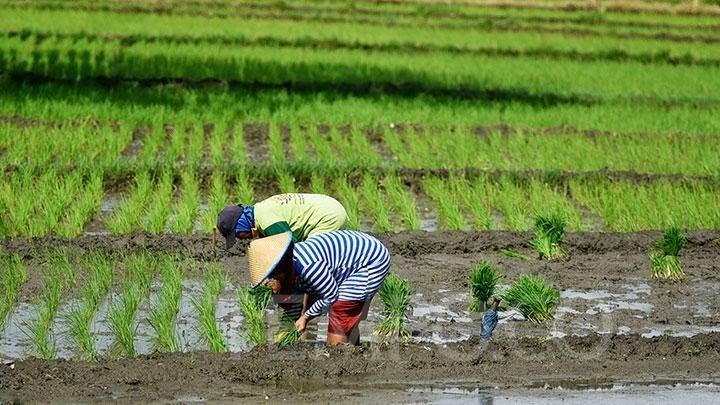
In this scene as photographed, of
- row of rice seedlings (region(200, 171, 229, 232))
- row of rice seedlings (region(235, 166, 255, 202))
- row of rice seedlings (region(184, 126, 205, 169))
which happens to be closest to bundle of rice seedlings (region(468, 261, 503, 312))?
row of rice seedlings (region(200, 171, 229, 232))

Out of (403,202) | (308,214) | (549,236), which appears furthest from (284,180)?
(308,214)

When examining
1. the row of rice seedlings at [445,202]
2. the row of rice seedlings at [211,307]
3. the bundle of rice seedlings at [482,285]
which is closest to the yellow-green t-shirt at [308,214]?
the row of rice seedlings at [211,307]

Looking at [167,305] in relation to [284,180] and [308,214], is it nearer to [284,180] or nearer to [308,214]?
[308,214]

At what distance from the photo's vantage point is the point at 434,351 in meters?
5.73

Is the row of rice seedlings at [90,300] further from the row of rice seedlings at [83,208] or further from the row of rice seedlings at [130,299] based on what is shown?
the row of rice seedlings at [83,208]

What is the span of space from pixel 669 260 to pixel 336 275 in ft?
8.94

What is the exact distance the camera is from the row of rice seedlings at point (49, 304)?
579 centimetres

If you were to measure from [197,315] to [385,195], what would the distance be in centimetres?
353

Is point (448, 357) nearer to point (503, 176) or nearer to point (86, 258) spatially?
point (86, 258)

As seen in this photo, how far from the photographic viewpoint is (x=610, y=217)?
29.9 ft

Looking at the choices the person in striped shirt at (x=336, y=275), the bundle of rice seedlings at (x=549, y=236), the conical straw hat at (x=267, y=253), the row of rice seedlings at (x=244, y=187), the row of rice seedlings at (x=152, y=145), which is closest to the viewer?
the conical straw hat at (x=267, y=253)

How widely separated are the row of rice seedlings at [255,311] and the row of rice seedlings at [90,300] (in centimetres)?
72

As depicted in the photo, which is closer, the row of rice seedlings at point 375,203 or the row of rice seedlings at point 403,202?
the row of rice seedlings at point 375,203

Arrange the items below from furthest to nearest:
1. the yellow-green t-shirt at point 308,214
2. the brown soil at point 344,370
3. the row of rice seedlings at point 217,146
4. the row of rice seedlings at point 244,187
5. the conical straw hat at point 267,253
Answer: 1. the row of rice seedlings at point 217,146
2. the row of rice seedlings at point 244,187
3. the yellow-green t-shirt at point 308,214
4. the conical straw hat at point 267,253
5. the brown soil at point 344,370
